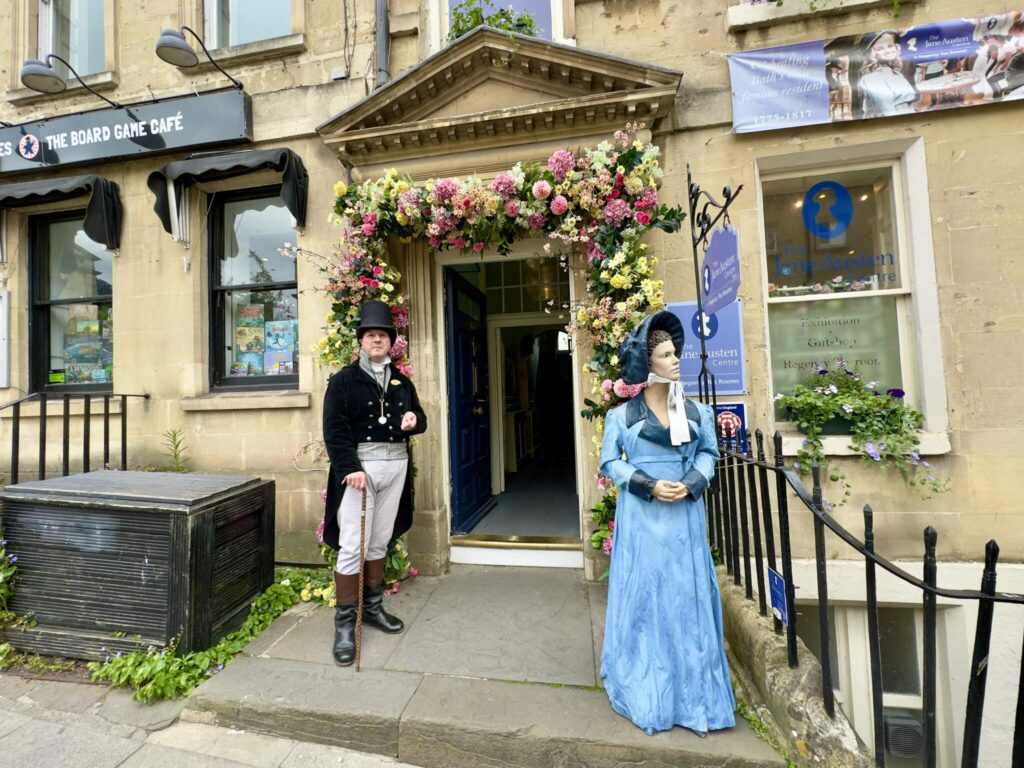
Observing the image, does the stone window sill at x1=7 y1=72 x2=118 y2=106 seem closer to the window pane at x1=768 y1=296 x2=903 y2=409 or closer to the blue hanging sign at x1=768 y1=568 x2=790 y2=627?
the window pane at x1=768 y1=296 x2=903 y2=409

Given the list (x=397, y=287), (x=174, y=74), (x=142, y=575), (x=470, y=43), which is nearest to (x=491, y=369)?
(x=397, y=287)

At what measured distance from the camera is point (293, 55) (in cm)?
474

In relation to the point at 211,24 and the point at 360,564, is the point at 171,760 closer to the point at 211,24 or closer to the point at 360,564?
the point at 360,564

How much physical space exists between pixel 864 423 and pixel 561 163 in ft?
10.5

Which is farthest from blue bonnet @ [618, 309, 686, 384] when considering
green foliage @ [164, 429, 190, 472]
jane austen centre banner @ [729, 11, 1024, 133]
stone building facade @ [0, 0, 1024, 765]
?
green foliage @ [164, 429, 190, 472]

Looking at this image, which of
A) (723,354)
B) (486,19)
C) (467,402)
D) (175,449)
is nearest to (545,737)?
(723,354)

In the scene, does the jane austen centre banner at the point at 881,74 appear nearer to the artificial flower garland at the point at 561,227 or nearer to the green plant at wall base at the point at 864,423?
the artificial flower garland at the point at 561,227

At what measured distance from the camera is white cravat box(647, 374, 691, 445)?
7.33 feet

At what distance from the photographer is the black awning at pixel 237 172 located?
173 inches

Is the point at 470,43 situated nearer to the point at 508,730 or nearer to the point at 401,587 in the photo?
the point at 401,587

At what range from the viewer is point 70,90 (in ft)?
16.8

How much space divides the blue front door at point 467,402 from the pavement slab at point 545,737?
2.17m

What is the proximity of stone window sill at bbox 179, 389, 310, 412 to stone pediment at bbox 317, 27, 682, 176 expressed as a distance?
2238 mm

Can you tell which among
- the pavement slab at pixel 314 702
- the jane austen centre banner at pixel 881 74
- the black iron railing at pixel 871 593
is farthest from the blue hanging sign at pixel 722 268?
the pavement slab at pixel 314 702
